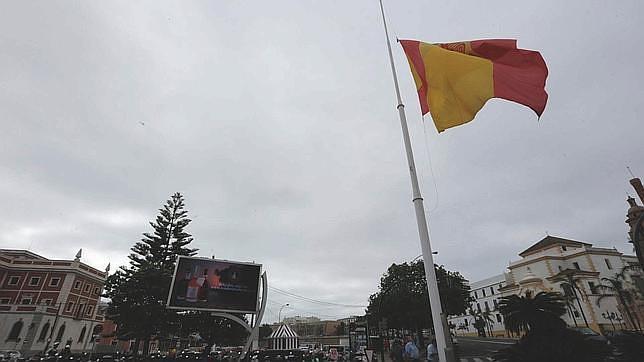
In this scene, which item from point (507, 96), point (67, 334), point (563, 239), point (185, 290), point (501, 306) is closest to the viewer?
point (501, 306)

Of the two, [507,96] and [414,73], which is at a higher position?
[414,73]

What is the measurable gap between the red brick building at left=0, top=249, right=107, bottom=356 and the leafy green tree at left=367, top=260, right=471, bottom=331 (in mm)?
37347

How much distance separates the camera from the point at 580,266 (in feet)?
170

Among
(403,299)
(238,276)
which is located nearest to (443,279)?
(403,299)

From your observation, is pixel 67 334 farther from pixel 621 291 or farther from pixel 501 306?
pixel 621 291

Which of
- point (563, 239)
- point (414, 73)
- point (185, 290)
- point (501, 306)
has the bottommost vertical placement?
point (501, 306)

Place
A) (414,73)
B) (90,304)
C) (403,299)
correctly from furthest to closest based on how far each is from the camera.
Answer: (90,304) < (403,299) < (414,73)

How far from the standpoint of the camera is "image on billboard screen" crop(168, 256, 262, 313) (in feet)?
65.6

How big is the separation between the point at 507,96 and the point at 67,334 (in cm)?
5942

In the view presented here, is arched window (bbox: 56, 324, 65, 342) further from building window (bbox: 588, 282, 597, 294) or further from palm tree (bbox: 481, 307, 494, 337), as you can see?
building window (bbox: 588, 282, 597, 294)

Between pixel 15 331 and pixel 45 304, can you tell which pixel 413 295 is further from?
pixel 15 331

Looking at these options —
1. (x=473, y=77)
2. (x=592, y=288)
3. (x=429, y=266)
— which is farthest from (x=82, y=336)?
(x=592, y=288)

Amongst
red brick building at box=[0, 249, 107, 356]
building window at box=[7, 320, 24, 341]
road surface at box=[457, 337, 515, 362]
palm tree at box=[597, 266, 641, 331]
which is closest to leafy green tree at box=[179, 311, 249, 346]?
road surface at box=[457, 337, 515, 362]

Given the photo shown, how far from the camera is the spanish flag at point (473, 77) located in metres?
6.14
